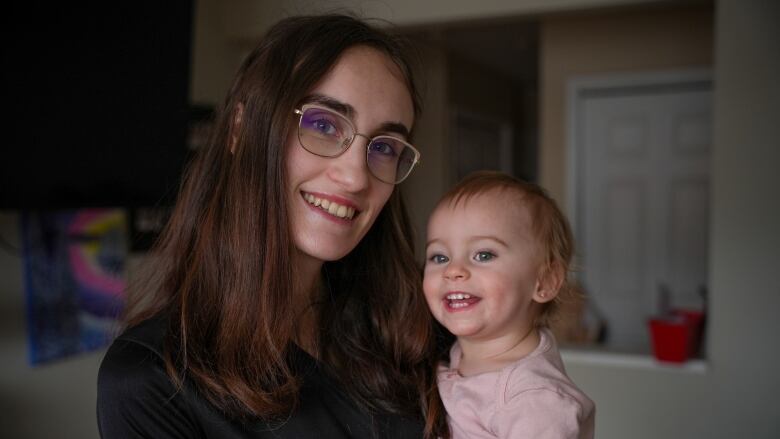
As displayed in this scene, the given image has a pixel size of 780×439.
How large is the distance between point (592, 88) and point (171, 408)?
390 centimetres

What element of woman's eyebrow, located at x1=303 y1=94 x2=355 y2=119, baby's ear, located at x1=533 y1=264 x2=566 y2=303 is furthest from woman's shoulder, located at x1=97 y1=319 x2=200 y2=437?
baby's ear, located at x1=533 y1=264 x2=566 y2=303

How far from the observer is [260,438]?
1010mm

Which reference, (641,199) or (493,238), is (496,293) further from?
(641,199)

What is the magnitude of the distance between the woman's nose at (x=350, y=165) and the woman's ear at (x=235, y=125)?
0.17 metres

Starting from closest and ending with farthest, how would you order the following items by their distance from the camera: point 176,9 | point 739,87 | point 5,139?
point 5,139
point 176,9
point 739,87

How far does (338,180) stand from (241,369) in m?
0.34

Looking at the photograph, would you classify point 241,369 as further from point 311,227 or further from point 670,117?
point 670,117

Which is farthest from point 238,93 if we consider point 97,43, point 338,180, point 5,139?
point 97,43

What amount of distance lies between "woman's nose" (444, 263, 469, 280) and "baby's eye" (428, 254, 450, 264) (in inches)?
2.2

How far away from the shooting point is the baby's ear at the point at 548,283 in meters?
1.29

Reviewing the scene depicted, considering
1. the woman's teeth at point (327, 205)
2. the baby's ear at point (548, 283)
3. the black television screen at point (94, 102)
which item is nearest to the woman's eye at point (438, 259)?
the baby's ear at point (548, 283)

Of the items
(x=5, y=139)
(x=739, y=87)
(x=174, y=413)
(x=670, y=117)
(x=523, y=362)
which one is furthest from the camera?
(x=670, y=117)

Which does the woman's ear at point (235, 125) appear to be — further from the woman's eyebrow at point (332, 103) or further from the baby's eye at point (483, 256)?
the baby's eye at point (483, 256)

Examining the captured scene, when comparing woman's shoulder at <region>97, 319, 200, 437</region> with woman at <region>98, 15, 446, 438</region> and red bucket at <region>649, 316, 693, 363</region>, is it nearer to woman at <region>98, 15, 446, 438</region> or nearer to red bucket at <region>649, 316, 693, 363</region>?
woman at <region>98, 15, 446, 438</region>
